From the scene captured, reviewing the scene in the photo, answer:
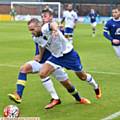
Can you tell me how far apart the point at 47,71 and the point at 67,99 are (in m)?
1.50

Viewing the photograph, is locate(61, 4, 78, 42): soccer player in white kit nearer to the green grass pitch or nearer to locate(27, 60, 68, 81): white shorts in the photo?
the green grass pitch

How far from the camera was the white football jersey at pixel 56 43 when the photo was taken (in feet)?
31.2

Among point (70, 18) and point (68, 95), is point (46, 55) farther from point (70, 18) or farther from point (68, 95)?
point (70, 18)

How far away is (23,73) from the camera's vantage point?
992 centimetres

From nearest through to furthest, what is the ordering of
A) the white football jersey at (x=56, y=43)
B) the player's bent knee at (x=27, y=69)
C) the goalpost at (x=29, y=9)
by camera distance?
the white football jersey at (x=56, y=43) < the player's bent knee at (x=27, y=69) < the goalpost at (x=29, y=9)

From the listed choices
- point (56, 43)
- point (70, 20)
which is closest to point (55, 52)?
point (56, 43)

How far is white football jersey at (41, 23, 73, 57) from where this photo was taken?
9.51 metres

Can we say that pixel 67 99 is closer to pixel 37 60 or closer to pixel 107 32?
pixel 37 60

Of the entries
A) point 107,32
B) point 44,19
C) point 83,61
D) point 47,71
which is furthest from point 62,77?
point 83,61

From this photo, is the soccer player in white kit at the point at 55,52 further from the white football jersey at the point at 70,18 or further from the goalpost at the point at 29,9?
the goalpost at the point at 29,9

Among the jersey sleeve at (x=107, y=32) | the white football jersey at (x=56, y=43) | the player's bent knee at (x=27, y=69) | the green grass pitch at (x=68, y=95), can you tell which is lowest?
the green grass pitch at (x=68, y=95)

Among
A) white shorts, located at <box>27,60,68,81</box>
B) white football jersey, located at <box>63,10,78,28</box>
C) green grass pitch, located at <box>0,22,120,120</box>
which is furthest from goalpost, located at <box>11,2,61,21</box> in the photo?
white shorts, located at <box>27,60,68,81</box>

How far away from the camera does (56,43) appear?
9.63 m

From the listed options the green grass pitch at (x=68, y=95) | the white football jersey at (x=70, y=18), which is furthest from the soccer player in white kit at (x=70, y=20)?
the green grass pitch at (x=68, y=95)
